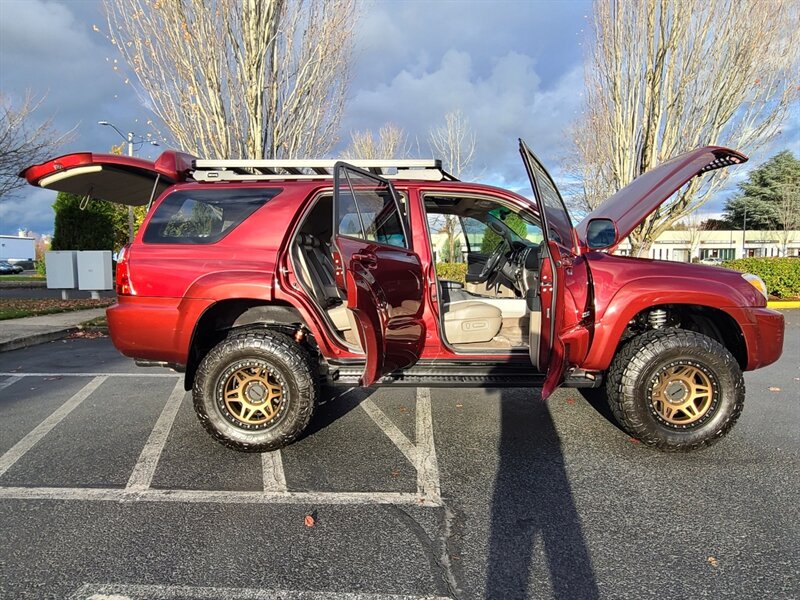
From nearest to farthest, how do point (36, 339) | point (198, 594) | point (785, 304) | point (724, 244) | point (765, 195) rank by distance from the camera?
point (198, 594) → point (36, 339) → point (785, 304) → point (765, 195) → point (724, 244)

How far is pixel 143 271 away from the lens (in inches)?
143

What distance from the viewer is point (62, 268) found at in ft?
47.9

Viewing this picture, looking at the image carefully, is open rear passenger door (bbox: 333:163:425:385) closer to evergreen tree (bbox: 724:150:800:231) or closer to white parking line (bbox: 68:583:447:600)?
white parking line (bbox: 68:583:447:600)

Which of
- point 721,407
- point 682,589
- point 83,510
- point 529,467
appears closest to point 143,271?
point 83,510

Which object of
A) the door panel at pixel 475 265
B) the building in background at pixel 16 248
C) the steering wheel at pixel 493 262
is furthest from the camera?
the building in background at pixel 16 248

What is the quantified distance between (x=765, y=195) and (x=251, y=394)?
54440 mm

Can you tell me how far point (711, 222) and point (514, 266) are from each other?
56046 millimetres

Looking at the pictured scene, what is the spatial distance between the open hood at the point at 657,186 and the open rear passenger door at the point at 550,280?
321 millimetres

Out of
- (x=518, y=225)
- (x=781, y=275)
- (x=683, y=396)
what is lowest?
(x=683, y=396)

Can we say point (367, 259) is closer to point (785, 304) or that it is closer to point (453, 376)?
point (453, 376)

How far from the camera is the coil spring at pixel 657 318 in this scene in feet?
12.4

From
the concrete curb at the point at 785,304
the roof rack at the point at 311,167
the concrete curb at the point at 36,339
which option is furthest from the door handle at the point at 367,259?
the concrete curb at the point at 785,304

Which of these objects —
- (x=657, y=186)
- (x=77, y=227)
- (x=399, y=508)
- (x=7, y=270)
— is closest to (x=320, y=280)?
(x=399, y=508)

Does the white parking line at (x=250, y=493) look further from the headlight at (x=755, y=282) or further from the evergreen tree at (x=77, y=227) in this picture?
the evergreen tree at (x=77, y=227)
